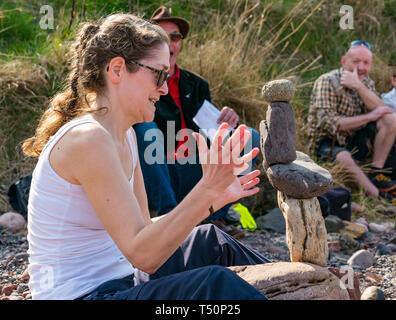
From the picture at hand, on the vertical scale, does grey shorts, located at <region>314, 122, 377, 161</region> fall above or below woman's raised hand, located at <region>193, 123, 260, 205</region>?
below

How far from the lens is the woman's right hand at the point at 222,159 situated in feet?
6.56

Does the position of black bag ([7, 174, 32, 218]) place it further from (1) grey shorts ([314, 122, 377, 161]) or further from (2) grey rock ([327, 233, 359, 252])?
(1) grey shorts ([314, 122, 377, 161])

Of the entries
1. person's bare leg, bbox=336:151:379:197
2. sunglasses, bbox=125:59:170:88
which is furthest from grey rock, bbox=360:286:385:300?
person's bare leg, bbox=336:151:379:197

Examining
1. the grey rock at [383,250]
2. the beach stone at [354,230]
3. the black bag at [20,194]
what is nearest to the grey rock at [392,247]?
the grey rock at [383,250]

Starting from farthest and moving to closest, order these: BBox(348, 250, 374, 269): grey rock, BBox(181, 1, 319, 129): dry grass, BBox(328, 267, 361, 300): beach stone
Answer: BBox(181, 1, 319, 129): dry grass, BBox(348, 250, 374, 269): grey rock, BBox(328, 267, 361, 300): beach stone

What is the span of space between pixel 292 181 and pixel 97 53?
105 cm

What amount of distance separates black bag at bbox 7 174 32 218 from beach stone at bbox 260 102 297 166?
267 centimetres

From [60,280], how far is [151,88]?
0.84 meters

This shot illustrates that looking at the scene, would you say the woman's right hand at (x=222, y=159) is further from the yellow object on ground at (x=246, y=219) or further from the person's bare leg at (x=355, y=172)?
the person's bare leg at (x=355, y=172)

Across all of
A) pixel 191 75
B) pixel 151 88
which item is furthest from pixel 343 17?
pixel 151 88

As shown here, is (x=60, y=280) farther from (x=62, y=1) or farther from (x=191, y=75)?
(x=62, y=1)

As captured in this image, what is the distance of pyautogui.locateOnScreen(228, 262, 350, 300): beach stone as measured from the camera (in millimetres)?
2426

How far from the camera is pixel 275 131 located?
2781 mm

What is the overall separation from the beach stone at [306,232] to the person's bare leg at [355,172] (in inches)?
129
